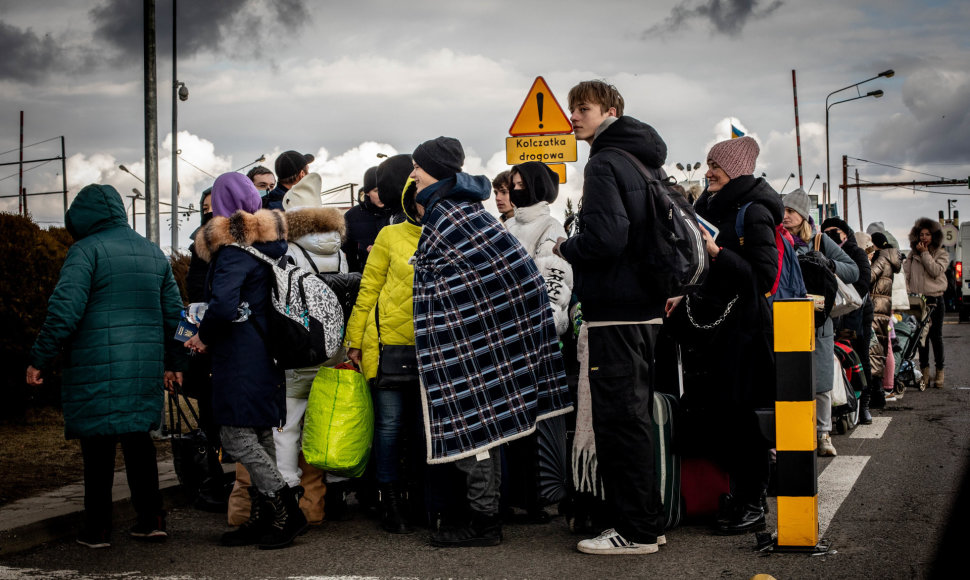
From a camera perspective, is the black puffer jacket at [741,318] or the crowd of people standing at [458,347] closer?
the crowd of people standing at [458,347]

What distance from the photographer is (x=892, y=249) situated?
11711mm

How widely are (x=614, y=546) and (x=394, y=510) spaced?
140 cm

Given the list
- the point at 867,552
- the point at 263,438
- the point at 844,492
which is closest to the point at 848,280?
the point at 844,492

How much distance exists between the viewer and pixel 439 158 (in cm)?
539

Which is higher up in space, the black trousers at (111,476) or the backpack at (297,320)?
the backpack at (297,320)

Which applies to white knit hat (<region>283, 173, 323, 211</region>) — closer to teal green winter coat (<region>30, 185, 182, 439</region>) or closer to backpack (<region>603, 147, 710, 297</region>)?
teal green winter coat (<region>30, 185, 182, 439</region>)

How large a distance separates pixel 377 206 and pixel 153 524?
271cm

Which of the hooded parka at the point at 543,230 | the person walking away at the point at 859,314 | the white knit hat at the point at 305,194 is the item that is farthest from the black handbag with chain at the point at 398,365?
the person walking away at the point at 859,314

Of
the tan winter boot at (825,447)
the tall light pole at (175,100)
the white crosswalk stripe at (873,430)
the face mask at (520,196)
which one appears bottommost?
the white crosswalk stripe at (873,430)

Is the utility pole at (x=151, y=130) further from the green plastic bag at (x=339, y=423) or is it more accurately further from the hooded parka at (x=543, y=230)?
the green plastic bag at (x=339, y=423)

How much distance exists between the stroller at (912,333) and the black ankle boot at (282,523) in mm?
9230

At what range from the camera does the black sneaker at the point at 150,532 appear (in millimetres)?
5543

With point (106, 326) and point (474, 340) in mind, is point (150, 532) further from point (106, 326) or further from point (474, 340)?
point (474, 340)

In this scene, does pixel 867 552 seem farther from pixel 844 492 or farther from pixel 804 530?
pixel 844 492
